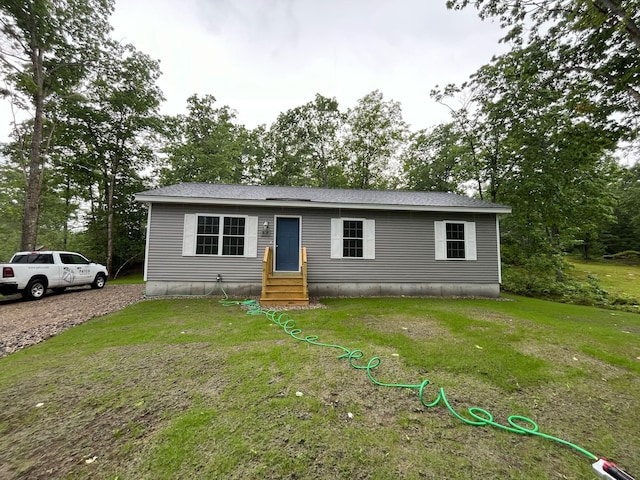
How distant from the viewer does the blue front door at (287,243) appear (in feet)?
26.3

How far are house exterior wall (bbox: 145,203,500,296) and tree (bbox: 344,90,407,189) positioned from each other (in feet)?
38.9

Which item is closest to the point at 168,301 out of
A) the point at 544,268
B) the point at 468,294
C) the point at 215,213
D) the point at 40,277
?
the point at 215,213

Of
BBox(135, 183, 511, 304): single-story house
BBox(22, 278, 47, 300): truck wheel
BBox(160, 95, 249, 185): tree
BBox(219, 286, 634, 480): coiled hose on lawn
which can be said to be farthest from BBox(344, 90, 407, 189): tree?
BBox(22, 278, 47, 300): truck wheel

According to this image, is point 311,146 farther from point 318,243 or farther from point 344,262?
point 344,262

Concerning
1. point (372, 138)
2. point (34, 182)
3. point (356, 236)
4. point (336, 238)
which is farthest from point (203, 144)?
point (356, 236)

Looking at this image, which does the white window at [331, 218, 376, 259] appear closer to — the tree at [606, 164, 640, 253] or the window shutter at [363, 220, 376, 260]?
the window shutter at [363, 220, 376, 260]

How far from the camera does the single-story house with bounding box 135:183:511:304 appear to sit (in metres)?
7.49

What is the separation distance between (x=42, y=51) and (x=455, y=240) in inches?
739

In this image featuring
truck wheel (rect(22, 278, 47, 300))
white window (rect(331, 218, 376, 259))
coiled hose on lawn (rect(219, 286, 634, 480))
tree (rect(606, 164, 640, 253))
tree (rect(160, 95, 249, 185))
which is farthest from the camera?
tree (rect(606, 164, 640, 253))

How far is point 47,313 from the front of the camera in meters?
5.63

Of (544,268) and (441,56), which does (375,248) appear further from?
(441,56)

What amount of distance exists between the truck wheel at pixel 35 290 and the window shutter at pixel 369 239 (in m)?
9.90

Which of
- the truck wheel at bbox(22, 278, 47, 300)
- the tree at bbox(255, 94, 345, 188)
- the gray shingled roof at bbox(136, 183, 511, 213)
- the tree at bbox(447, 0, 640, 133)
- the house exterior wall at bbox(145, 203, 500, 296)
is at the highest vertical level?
the tree at bbox(255, 94, 345, 188)

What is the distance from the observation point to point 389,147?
63.6 feet
